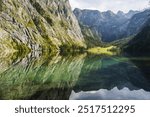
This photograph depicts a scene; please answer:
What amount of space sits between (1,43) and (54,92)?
500 ft

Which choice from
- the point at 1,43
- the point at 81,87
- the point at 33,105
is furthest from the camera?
the point at 1,43

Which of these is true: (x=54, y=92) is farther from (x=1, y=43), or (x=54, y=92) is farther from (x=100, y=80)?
(x=1, y=43)

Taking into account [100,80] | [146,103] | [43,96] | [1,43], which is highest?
[146,103]

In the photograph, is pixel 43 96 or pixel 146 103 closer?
pixel 146 103

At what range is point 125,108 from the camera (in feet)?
75.7

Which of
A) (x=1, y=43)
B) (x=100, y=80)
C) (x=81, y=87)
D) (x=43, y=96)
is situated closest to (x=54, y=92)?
(x=43, y=96)

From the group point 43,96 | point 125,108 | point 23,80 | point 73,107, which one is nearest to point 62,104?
point 73,107

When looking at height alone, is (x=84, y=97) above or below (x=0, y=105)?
below

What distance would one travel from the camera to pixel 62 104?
24578 mm

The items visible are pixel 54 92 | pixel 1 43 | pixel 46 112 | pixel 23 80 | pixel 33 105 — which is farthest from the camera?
pixel 1 43

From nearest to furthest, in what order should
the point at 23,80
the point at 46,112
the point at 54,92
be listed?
the point at 46,112, the point at 54,92, the point at 23,80

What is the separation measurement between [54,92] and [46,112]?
22.0 metres

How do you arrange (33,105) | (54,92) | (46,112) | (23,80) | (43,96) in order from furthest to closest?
1. (23,80)
2. (54,92)
3. (43,96)
4. (33,105)
5. (46,112)

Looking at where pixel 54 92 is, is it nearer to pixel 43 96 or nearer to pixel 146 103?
pixel 43 96
